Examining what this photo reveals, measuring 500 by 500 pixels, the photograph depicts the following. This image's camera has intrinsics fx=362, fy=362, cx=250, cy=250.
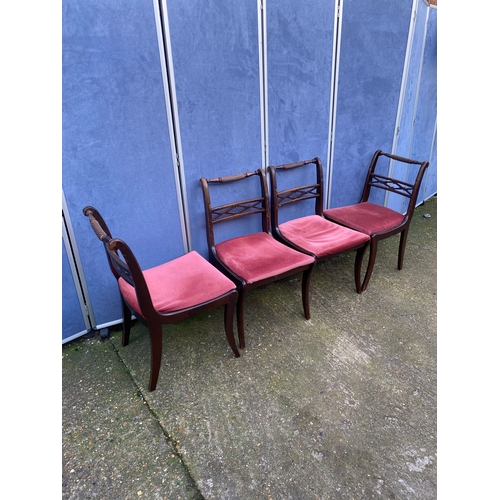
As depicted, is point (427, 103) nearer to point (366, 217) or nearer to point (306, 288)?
point (366, 217)

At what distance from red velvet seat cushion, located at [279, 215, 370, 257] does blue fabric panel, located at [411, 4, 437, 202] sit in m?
1.69

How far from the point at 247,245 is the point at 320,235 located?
0.53 metres

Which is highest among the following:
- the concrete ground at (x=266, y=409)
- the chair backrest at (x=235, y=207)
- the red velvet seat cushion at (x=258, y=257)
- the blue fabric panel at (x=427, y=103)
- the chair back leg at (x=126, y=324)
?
the blue fabric panel at (x=427, y=103)

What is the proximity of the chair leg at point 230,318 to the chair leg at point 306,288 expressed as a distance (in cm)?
55

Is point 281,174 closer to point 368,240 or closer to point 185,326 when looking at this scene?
point 368,240

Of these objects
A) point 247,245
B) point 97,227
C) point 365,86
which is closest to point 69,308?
point 97,227

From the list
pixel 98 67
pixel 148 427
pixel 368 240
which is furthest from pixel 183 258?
pixel 368 240

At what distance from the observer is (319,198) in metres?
2.72

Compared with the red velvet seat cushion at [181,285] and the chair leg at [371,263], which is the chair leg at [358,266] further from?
the red velvet seat cushion at [181,285]

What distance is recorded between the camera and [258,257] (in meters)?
2.15

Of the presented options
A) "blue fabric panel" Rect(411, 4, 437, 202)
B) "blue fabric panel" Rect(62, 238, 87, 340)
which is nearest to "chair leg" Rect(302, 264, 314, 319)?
"blue fabric panel" Rect(62, 238, 87, 340)

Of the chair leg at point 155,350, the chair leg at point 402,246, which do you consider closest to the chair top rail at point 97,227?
the chair leg at point 155,350

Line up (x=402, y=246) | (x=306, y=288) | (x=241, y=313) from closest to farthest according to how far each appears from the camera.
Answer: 1. (x=241, y=313)
2. (x=306, y=288)
3. (x=402, y=246)

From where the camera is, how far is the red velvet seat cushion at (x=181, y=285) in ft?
5.71
